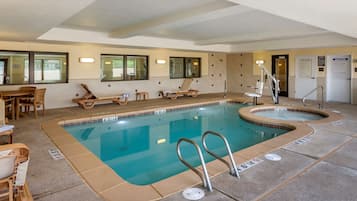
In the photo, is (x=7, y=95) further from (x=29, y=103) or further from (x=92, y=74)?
(x=92, y=74)

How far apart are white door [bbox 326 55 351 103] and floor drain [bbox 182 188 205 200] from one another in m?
9.68

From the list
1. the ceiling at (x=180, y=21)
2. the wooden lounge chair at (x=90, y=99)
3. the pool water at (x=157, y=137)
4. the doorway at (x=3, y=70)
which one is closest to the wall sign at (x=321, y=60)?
the ceiling at (x=180, y=21)

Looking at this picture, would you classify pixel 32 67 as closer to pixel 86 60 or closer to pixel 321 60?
pixel 86 60

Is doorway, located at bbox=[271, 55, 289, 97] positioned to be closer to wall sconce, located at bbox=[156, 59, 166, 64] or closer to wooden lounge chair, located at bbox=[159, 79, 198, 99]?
wooden lounge chair, located at bbox=[159, 79, 198, 99]

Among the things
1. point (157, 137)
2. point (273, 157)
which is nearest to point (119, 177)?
point (273, 157)

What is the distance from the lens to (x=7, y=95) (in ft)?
21.3

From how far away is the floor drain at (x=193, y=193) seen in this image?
2639mm

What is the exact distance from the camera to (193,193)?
2721 millimetres

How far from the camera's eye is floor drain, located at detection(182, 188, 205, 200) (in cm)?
264

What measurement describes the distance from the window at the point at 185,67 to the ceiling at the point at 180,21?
1814mm

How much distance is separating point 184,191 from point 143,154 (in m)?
2.29

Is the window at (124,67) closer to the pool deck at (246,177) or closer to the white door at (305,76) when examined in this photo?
the pool deck at (246,177)

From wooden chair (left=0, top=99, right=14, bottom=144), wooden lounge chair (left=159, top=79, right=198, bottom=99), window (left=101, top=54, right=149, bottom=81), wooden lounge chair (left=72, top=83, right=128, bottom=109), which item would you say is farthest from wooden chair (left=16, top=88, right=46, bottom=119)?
wooden lounge chair (left=159, top=79, right=198, bottom=99)

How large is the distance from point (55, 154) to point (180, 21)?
11.5 feet
